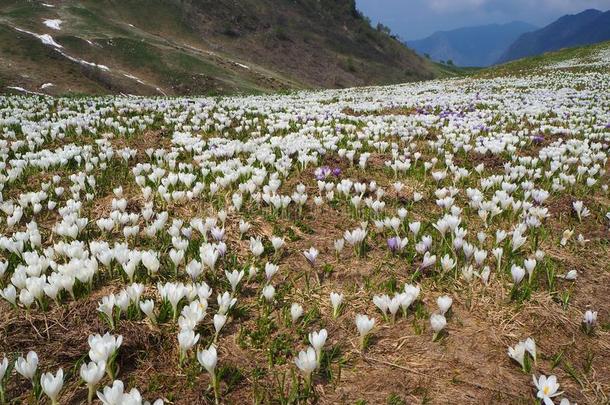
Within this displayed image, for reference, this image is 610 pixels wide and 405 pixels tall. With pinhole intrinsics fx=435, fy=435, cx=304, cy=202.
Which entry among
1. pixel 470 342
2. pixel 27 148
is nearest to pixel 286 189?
pixel 470 342

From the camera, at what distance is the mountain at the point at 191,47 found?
47656 mm

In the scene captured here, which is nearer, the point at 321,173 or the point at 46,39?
the point at 321,173

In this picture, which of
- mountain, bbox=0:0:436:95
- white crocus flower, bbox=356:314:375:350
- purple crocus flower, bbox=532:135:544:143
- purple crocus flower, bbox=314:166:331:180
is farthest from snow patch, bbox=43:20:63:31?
white crocus flower, bbox=356:314:375:350

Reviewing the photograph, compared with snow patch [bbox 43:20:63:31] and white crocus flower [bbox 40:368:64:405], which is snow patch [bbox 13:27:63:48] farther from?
white crocus flower [bbox 40:368:64:405]

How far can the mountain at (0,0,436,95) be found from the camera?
156 feet

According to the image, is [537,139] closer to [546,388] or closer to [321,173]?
[321,173]

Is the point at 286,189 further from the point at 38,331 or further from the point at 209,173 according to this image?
the point at 38,331

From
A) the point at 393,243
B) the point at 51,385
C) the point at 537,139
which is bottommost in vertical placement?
the point at 51,385

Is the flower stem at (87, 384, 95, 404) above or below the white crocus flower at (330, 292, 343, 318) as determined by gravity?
below

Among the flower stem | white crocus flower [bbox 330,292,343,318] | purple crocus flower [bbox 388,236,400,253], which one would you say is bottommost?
the flower stem

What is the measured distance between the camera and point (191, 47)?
2987 inches

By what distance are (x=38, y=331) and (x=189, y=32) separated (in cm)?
8654

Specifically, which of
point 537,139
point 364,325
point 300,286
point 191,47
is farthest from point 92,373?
point 191,47

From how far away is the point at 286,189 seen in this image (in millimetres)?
6402
